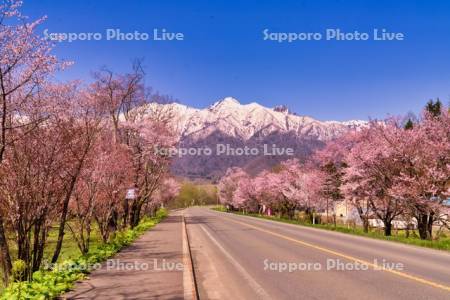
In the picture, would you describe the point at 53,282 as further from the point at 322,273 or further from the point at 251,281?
the point at 322,273

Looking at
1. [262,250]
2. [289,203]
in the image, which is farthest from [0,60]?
[289,203]

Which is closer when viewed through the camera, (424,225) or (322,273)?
(322,273)

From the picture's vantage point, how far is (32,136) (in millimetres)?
11812

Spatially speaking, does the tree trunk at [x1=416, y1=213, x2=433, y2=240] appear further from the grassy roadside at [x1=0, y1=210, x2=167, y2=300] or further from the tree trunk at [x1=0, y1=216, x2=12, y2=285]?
the tree trunk at [x1=0, y1=216, x2=12, y2=285]

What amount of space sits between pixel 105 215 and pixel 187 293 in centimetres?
1552

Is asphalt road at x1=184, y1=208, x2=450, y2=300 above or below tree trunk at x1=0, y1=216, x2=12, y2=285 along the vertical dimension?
below

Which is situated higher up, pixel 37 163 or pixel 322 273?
pixel 37 163

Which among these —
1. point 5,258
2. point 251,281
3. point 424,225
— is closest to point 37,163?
point 5,258

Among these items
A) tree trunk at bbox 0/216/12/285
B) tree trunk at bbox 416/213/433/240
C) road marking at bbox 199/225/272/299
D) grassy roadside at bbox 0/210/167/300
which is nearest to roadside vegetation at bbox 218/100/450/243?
tree trunk at bbox 416/213/433/240

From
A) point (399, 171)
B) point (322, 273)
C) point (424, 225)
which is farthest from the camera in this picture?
point (399, 171)

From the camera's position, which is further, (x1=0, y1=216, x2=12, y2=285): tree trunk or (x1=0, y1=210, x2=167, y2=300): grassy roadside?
(x1=0, y1=216, x2=12, y2=285): tree trunk

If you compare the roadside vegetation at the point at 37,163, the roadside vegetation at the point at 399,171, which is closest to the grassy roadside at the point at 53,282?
the roadside vegetation at the point at 37,163

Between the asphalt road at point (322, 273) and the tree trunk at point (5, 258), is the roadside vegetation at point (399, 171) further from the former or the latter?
the tree trunk at point (5, 258)

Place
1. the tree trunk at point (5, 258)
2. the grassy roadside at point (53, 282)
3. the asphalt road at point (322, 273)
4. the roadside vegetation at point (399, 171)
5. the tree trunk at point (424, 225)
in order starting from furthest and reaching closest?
the tree trunk at point (424, 225), the roadside vegetation at point (399, 171), the tree trunk at point (5, 258), the asphalt road at point (322, 273), the grassy roadside at point (53, 282)
